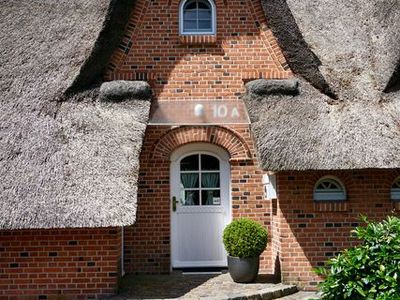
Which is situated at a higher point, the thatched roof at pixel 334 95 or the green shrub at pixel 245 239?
the thatched roof at pixel 334 95

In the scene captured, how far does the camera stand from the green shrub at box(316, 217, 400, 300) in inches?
258

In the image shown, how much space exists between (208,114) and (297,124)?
186 cm

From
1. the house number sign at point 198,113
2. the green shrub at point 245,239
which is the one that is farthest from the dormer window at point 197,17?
the green shrub at point 245,239

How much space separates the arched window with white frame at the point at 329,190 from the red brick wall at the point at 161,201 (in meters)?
1.17

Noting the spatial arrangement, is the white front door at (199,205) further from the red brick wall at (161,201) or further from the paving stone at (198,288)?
the paving stone at (198,288)

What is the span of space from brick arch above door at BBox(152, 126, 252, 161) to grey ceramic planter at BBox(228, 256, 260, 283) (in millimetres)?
2135

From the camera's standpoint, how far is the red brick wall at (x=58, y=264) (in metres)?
8.01

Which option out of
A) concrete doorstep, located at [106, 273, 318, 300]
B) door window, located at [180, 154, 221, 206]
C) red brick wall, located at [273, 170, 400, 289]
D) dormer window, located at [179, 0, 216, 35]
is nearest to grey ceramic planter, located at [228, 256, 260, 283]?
concrete doorstep, located at [106, 273, 318, 300]

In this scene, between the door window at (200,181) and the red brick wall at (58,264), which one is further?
the door window at (200,181)

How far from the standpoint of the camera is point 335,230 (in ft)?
29.1

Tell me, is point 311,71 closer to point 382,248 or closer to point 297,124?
point 297,124

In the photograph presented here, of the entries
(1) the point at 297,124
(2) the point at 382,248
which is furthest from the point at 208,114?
(2) the point at 382,248

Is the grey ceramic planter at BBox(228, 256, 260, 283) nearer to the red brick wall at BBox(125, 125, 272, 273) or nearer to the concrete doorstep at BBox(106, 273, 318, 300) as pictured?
the concrete doorstep at BBox(106, 273, 318, 300)

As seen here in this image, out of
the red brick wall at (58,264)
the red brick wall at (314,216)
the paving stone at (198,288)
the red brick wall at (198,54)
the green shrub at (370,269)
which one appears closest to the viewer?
the green shrub at (370,269)
